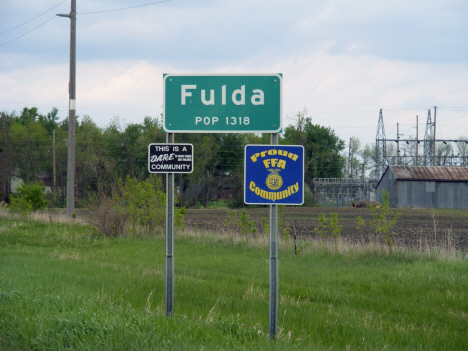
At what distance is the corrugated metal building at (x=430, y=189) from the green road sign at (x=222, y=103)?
5121cm

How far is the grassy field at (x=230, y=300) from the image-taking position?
17.3 feet

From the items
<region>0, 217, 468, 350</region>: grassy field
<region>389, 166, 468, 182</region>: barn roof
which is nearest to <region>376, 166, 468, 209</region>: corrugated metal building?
<region>389, 166, 468, 182</region>: barn roof

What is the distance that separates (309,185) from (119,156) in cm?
2737

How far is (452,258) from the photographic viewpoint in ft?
41.0

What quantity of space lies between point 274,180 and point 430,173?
53.9m

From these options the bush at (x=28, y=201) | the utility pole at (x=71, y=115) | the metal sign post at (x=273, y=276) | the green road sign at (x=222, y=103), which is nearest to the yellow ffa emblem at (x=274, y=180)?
the metal sign post at (x=273, y=276)

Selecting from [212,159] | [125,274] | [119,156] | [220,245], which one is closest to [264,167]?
[125,274]

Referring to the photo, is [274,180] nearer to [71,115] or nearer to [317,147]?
[71,115]

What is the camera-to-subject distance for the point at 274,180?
558 cm

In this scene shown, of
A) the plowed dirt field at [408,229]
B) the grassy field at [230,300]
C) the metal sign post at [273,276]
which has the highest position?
the metal sign post at [273,276]

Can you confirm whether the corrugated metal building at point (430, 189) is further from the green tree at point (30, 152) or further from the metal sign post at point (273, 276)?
the metal sign post at point (273, 276)

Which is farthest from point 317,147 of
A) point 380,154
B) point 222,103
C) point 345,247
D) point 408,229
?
point 222,103

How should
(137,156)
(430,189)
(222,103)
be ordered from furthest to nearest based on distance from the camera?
(137,156) → (430,189) → (222,103)

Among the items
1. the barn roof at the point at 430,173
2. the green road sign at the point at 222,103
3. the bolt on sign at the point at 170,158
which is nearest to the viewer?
the green road sign at the point at 222,103
